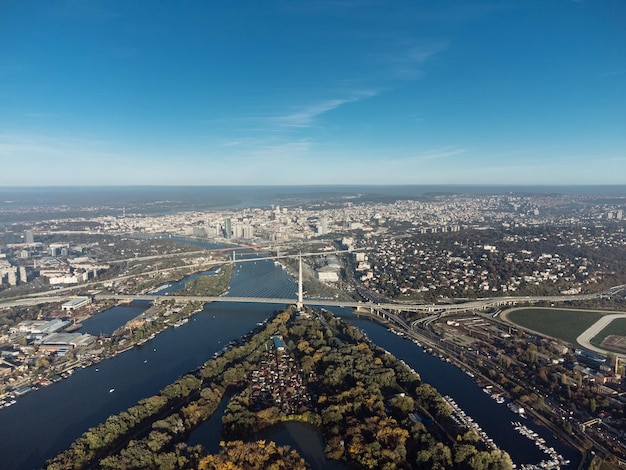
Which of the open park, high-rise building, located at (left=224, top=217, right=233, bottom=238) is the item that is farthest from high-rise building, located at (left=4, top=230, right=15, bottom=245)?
the open park

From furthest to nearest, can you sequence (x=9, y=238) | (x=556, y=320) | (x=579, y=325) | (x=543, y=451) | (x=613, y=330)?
1. (x=9, y=238)
2. (x=556, y=320)
3. (x=579, y=325)
4. (x=613, y=330)
5. (x=543, y=451)

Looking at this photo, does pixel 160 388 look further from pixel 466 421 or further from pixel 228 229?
pixel 228 229

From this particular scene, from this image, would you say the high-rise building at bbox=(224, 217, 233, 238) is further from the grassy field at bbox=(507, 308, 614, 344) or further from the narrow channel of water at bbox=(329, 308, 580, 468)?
the grassy field at bbox=(507, 308, 614, 344)

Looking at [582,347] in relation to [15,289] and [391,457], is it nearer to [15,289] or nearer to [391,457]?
[391,457]

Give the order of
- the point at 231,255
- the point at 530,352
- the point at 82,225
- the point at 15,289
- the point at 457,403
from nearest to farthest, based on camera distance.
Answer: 1. the point at 457,403
2. the point at 530,352
3. the point at 15,289
4. the point at 231,255
5. the point at 82,225

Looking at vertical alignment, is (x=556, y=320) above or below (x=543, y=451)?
above

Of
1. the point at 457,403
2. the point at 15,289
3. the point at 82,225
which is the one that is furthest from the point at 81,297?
the point at 82,225

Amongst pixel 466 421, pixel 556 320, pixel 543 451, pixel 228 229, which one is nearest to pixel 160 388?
pixel 466 421
